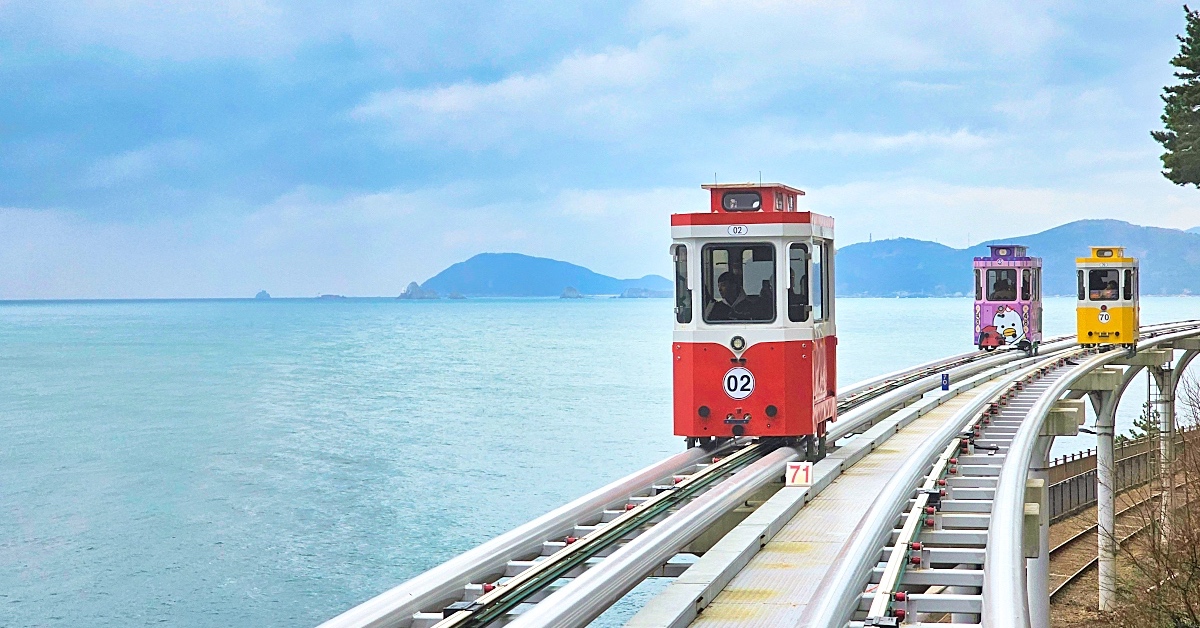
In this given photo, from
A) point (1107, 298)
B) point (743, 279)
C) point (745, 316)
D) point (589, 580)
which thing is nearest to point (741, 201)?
point (743, 279)

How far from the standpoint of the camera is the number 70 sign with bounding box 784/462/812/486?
12633 millimetres

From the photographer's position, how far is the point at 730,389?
14172 mm

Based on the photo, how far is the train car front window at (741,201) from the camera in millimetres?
14055

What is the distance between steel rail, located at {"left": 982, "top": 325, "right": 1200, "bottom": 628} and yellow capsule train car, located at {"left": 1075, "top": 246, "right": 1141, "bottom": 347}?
Answer: 65.8 ft

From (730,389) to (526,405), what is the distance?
5335 cm

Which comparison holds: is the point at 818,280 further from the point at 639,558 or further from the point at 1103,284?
the point at 1103,284

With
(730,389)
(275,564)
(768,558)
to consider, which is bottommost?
(275,564)

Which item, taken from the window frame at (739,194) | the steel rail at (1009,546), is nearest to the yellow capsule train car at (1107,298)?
the steel rail at (1009,546)

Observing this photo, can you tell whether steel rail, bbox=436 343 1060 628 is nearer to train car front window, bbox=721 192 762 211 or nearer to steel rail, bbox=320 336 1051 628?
steel rail, bbox=320 336 1051 628

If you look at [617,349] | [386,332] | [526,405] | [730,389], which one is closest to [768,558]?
[730,389]

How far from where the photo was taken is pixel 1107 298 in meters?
39.8

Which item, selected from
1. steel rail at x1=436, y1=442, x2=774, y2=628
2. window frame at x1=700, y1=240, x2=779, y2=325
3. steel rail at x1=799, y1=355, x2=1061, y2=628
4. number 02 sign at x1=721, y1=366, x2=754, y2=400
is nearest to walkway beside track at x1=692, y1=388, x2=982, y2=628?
steel rail at x1=799, y1=355, x2=1061, y2=628

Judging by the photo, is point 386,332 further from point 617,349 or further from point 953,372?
point 953,372

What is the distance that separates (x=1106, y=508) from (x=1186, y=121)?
17.0m
